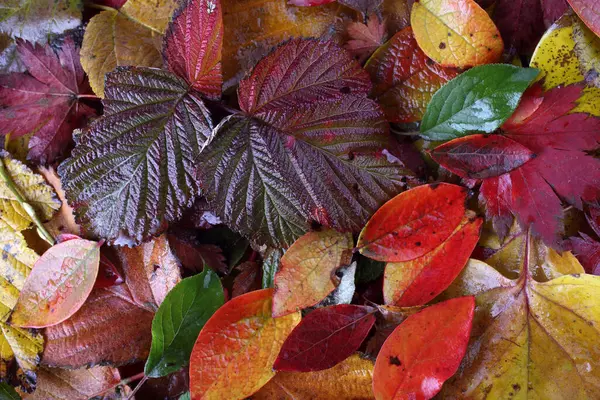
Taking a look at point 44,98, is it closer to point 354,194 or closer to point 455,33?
point 354,194

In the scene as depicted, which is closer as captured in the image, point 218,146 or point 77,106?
point 218,146

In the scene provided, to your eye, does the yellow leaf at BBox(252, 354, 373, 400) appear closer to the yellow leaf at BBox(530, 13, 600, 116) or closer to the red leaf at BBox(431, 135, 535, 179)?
the red leaf at BBox(431, 135, 535, 179)

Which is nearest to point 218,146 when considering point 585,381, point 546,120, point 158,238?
point 158,238

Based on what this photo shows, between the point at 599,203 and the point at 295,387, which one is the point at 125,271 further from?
the point at 599,203

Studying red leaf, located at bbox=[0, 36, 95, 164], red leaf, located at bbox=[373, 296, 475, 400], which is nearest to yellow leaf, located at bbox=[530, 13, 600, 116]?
red leaf, located at bbox=[373, 296, 475, 400]

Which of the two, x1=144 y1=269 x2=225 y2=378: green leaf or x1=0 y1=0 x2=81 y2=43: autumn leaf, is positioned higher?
x1=0 y1=0 x2=81 y2=43: autumn leaf

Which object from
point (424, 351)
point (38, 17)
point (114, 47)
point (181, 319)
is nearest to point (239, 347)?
point (181, 319)
